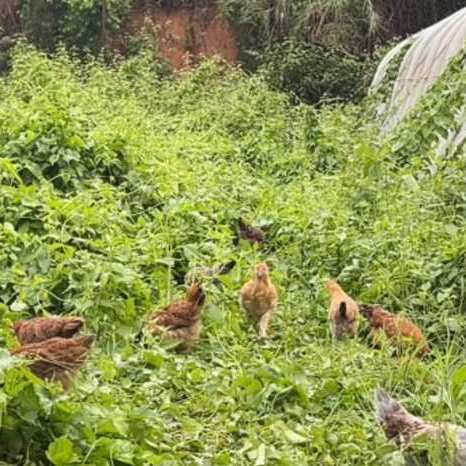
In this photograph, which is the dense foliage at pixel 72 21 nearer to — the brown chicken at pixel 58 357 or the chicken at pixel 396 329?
the chicken at pixel 396 329

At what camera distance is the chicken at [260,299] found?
15.0 feet

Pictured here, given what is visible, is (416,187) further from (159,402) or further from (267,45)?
(267,45)

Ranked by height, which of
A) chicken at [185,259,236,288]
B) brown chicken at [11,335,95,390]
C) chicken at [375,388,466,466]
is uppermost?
brown chicken at [11,335,95,390]

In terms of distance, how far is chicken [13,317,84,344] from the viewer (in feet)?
11.9

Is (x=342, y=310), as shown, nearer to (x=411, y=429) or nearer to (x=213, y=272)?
(x=213, y=272)

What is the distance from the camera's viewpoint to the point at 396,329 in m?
4.29

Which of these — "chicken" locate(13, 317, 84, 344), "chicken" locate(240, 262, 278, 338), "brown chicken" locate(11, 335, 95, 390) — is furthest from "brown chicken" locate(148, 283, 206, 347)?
"brown chicken" locate(11, 335, 95, 390)

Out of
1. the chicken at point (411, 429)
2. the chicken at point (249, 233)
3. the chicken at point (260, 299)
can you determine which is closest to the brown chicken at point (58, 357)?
the chicken at point (411, 429)

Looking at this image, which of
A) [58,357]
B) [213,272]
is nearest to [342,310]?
[213,272]

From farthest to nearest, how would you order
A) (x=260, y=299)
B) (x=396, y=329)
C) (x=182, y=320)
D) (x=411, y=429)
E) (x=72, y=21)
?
(x=72, y=21)
(x=260, y=299)
(x=396, y=329)
(x=182, y=320)
(x=411, y=429)

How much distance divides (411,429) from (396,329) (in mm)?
1274

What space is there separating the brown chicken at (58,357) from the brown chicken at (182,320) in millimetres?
855

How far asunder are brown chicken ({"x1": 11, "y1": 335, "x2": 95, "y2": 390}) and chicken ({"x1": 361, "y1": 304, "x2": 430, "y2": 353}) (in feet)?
5.49

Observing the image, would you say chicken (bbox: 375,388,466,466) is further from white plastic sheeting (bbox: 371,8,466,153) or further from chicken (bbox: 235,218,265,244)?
white plastic sheeting (bbox: 371,8,466,153)
